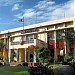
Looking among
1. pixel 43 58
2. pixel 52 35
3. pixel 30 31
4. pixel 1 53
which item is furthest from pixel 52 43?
pixel 1 53

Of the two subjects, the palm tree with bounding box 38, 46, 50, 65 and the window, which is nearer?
the palm tree with bounding box 38, 46, 50, 65

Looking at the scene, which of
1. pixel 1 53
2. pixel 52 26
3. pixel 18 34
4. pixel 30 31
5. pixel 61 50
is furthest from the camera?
pixel 1 53

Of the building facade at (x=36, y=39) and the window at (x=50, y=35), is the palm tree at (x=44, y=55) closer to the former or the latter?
the building facade at (x=36, y=39)

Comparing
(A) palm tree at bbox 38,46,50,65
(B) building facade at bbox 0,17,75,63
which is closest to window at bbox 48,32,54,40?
(B) building facade at bbox 0,17,75,63

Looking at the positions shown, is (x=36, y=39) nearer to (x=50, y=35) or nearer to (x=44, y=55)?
(x=50, y=35)

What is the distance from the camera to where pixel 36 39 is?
39.7 meters

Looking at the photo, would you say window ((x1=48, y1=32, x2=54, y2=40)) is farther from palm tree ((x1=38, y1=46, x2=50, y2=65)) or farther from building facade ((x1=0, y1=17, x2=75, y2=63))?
palm tree ((x1=38, y1=46, x2=50, y2=65))

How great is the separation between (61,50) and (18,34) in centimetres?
1153

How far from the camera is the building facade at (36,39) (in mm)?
37281

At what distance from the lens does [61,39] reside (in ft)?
124

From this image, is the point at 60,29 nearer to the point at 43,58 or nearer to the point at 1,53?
the point at 43,58

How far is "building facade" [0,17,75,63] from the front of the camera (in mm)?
37281

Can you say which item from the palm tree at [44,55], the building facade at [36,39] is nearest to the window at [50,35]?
the building facade at [36,39]

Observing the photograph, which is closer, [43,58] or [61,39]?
[43,58]
